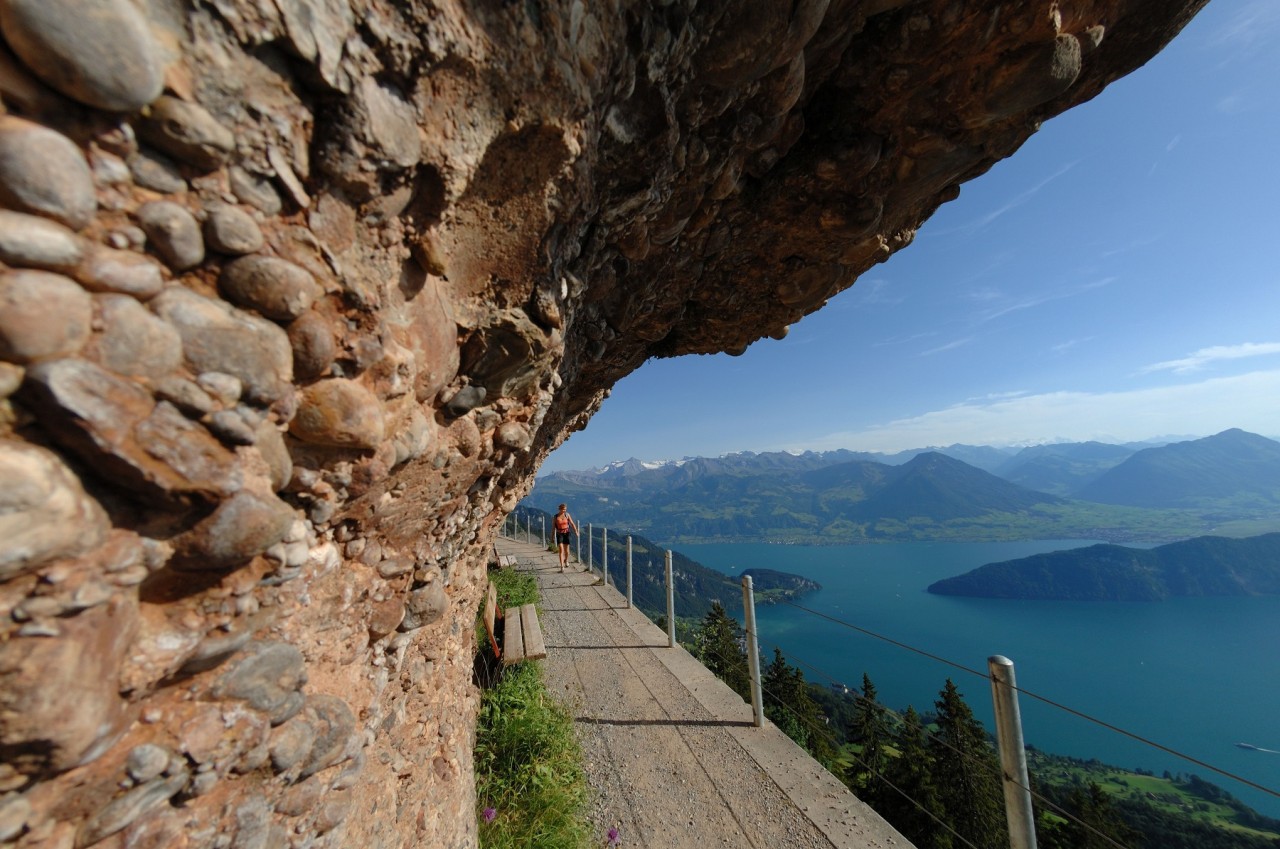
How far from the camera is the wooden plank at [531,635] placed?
5719 mm

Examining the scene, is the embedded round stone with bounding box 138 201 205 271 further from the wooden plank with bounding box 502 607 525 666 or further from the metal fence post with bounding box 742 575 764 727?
the wooden plank with bounding box 502 607 525 666

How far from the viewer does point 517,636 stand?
6.25m

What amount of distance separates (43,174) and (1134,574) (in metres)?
151

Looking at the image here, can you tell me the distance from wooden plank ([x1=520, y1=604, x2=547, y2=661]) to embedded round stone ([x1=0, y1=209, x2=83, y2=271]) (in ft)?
17.7

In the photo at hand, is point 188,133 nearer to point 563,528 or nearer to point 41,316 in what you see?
point 41,316

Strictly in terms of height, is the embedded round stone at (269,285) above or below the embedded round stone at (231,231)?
below

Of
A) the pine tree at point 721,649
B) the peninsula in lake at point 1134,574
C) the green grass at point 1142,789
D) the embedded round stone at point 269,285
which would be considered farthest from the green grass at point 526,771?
the peninsula in lake at point 1134,574

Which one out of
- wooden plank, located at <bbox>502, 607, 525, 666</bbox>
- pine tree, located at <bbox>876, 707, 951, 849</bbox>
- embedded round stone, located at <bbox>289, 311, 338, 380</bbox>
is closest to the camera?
embedded round stone, located at <bbox>289, 311, 338, 380</bbox>

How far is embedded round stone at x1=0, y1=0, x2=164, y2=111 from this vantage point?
3.22ft

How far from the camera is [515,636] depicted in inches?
246

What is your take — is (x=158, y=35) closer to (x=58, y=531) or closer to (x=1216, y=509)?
(x=58, y=531)

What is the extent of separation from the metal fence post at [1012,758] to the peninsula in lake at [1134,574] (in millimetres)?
123669

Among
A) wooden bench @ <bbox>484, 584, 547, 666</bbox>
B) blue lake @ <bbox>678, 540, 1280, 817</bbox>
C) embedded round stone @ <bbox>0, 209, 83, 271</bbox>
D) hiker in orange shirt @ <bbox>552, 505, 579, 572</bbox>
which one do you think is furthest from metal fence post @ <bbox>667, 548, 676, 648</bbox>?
blue lake @ <bbox>678, 540, 1280, 817</bbox>

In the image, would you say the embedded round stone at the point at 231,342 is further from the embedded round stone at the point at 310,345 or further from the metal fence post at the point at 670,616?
the metal fence post at the point at 670,616
